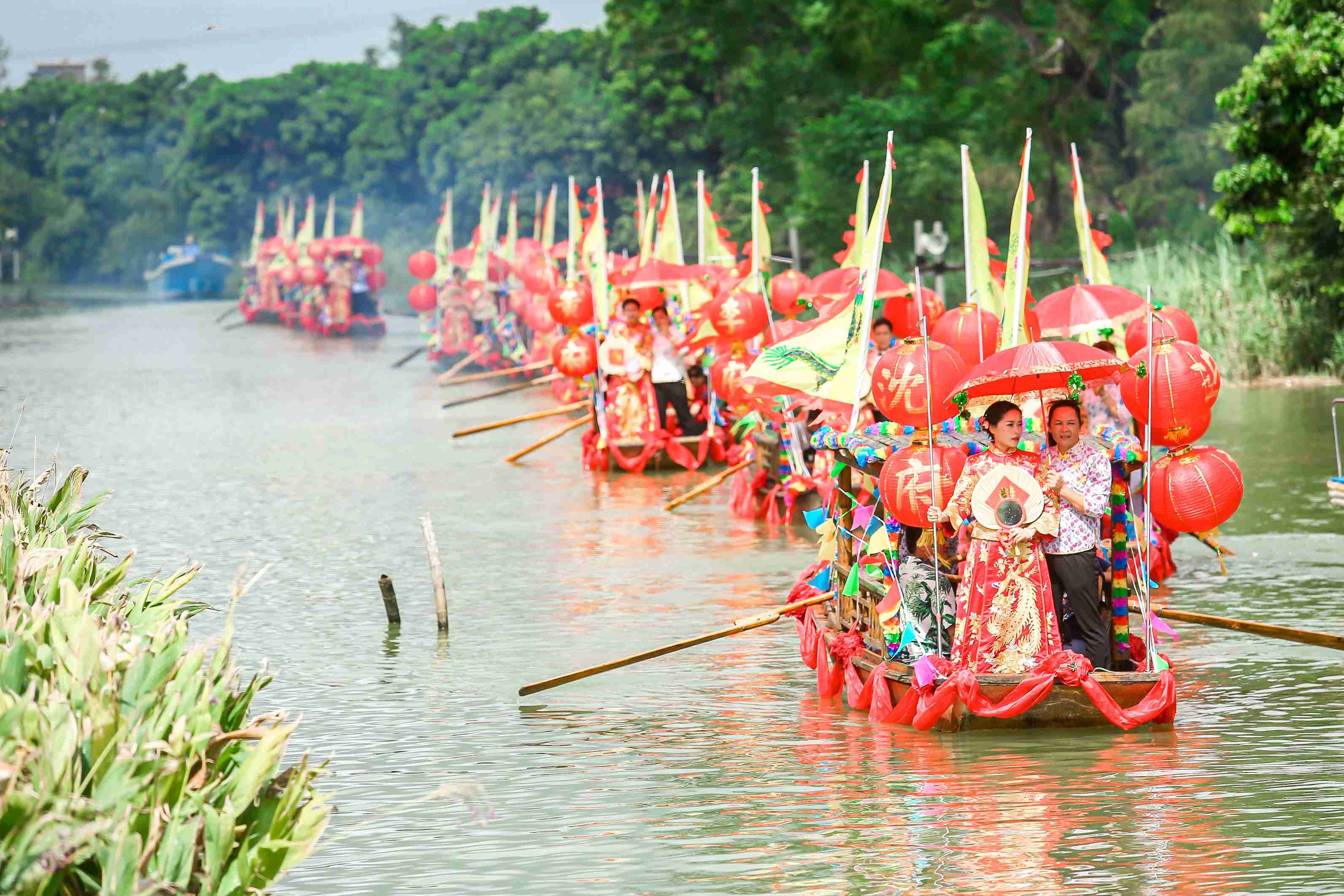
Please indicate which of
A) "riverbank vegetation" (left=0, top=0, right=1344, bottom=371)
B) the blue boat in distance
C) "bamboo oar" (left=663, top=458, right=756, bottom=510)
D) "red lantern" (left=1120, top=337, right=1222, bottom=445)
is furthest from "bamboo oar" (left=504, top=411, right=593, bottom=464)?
the blue boat in distance

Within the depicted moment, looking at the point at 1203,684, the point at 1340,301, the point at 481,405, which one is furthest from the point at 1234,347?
the point at 1203,684

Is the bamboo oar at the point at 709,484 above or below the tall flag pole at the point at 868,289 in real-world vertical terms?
below

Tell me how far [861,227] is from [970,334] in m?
1.72

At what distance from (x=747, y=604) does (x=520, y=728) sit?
13.0 feet

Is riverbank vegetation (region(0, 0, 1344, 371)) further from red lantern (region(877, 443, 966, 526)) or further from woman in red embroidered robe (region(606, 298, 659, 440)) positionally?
red lantern (region(877, 443, 966, 526))

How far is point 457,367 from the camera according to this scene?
3853cm

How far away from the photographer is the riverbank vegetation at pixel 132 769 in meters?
5.56

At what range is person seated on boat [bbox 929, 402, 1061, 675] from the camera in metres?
9.77

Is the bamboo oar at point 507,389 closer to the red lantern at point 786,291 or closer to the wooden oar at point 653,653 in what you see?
the red lantern at point 786,291

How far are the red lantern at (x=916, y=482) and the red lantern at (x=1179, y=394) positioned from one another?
Result: 1774 millimetres

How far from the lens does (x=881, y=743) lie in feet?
33.2

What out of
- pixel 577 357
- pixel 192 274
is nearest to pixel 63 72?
pixel 192 274

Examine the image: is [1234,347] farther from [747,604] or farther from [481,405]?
[747,604]

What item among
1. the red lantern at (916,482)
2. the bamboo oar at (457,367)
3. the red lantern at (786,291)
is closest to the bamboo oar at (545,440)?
the red lantern at (786,291)
